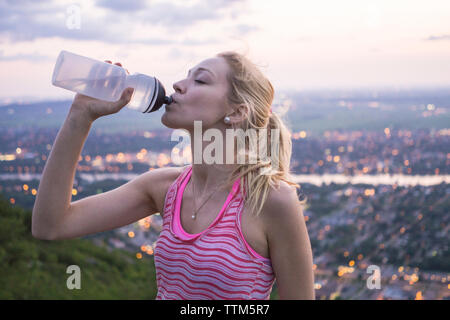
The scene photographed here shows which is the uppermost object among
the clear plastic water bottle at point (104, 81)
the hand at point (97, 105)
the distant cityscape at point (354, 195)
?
the clear plastic water bottle at point (104, 81)

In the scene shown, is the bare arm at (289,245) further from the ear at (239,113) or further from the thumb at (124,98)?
the thumb at (124,98)

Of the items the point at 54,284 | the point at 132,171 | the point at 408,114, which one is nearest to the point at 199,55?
the point at 54,284

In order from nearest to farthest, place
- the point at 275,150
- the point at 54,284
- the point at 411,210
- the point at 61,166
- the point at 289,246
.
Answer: the point at 289,246
the point at 61,166
the point at 275,150
the point at 54,284
the point at 411,210

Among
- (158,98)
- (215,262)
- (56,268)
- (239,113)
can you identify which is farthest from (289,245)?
(56,268)

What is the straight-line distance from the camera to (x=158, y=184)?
1788mm

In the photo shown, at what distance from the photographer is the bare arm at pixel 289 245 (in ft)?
4.81

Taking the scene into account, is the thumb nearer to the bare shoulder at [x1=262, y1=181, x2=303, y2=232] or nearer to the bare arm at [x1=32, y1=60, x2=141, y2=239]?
the bare arm at [x1=32, y1=60, x2=141, y2=239]

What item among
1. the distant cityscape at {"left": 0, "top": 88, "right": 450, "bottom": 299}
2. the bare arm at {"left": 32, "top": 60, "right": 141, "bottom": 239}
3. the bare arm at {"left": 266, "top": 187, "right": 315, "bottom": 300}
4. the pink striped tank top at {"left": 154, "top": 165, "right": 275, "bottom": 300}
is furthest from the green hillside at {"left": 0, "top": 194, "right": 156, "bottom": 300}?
the bare arm at {"left": 266, "top": 187, "right": 315, "bottom": 300}

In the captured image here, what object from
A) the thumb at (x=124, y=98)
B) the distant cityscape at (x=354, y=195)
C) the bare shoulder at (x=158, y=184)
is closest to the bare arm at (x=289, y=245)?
the bare shoulder at (x=158, y=184)

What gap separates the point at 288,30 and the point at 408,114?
29.4 feet

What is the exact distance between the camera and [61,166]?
62.6 inches

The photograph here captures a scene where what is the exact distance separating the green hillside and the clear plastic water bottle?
11.9 ft

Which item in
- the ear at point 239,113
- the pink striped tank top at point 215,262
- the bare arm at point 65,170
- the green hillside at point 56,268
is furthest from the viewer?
the green hillside at point 56,268
